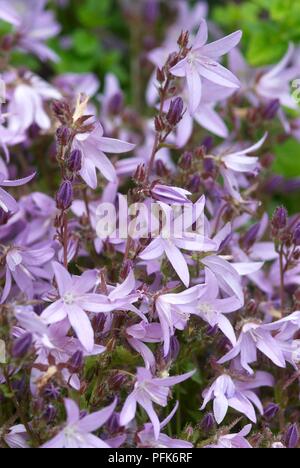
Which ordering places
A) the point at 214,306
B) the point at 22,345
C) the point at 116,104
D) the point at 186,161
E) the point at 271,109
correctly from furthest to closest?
the point at 116,104, the point at 271,109, the point at 186,161, the point at 214,306, the point at 22,345

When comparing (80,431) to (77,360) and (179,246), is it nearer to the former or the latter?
(77,360)

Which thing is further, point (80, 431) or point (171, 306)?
point (171, 306)

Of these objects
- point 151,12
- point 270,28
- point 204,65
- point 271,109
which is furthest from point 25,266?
point 151,12

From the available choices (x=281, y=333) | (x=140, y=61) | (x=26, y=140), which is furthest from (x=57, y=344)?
(x=140, y=61)

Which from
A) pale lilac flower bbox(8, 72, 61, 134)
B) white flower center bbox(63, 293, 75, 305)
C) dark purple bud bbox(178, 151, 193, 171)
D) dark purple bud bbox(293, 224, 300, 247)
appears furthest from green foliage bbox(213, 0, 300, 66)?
white flower center bbox(63, 293, 75, 305)

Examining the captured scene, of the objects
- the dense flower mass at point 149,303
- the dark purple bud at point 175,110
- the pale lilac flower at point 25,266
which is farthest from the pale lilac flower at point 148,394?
the dark purple bud at point 175,110

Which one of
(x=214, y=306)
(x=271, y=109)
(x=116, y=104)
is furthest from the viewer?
(x=116, y=104)

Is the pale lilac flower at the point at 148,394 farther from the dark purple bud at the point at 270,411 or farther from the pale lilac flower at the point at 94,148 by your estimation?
the pale lilac flower at the point at 94,148
